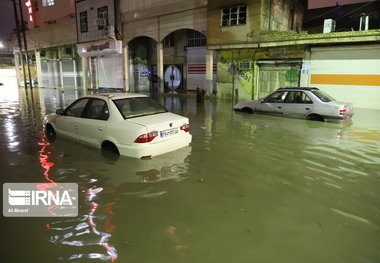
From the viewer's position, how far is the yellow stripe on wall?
14725 millimetres

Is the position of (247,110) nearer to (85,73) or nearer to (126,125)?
(126,125)

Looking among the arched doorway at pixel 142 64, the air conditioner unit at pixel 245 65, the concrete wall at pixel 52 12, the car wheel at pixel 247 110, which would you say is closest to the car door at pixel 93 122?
the car wheel at pixel 247 110

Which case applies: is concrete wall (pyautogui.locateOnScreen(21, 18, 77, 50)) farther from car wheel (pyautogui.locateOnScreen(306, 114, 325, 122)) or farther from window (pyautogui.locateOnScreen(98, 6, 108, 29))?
car wheel (pyautogui.locateOnScreen(306, 114, 325, 122))

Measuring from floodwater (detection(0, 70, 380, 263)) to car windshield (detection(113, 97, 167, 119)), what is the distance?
1060 mm

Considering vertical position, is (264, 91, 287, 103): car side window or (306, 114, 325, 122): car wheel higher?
(264, 91, 287, 103): car side window

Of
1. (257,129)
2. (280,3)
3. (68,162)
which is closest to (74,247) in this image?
(68,162)

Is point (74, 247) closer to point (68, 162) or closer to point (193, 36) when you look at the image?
point (68, 162)

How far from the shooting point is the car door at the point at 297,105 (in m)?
11.2

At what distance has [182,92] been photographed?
26953 millimetres

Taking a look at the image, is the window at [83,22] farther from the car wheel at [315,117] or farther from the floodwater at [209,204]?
the car wheel at [315,117]

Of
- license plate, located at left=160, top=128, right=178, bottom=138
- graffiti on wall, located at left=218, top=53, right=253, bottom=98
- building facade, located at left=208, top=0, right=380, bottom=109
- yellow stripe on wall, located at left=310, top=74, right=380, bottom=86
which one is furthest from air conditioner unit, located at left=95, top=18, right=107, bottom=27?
license plate, located at left=160, top=128, right=178, bottom=138

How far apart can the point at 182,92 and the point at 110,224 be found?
2360 cm

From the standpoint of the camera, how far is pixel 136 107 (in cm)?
671

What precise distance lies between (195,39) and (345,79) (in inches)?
543
